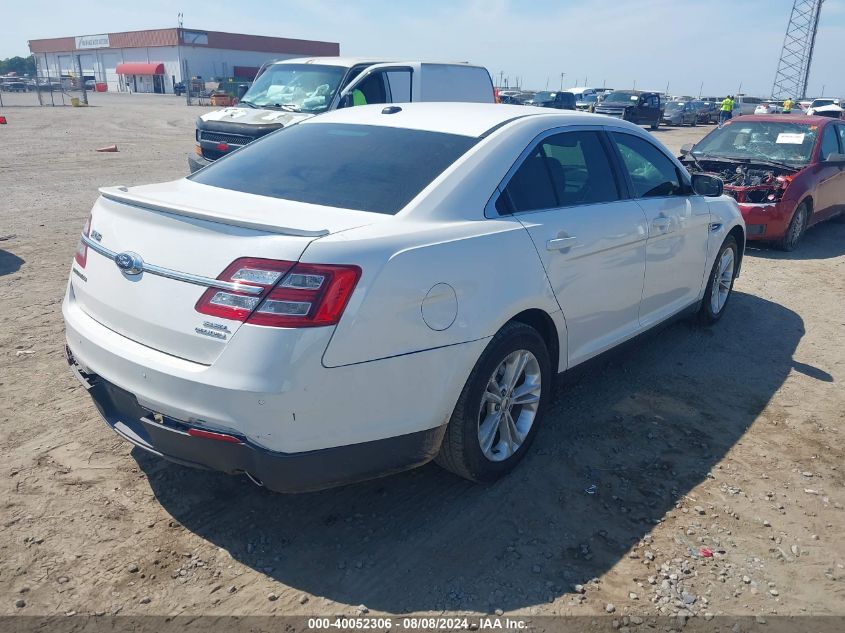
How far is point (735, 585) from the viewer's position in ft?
9.20

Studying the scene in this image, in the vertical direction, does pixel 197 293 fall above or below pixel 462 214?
below

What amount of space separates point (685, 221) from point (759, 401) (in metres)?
1.30

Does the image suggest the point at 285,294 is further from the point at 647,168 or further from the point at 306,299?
the point at 647,168

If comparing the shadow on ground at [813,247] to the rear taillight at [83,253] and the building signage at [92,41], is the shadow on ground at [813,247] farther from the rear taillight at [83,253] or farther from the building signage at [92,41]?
the building signage at [92,41]

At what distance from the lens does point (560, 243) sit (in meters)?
3.48

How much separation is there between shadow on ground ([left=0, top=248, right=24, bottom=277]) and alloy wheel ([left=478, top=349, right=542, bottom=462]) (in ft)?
17.2

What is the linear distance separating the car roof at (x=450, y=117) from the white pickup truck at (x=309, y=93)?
6.11 metres

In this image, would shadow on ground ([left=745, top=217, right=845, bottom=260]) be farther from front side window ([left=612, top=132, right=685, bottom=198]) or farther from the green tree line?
the green tree line

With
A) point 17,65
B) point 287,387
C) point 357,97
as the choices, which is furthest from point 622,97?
point 17,65

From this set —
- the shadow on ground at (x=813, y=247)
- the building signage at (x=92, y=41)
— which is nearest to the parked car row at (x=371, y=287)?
the shadow on ground at (x=813, y=247)

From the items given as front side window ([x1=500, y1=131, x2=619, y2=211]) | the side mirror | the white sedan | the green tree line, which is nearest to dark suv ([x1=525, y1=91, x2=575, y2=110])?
the side mirror

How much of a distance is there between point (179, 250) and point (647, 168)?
3.18 meters

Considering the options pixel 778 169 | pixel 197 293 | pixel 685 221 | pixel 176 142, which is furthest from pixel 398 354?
pixel 176 142

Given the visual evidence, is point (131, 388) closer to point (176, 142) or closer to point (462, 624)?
point (462, 624)
